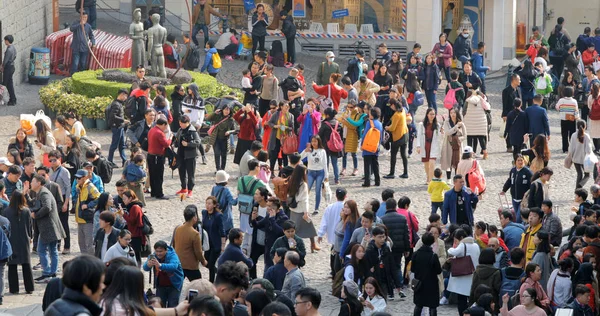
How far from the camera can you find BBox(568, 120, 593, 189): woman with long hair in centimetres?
2123

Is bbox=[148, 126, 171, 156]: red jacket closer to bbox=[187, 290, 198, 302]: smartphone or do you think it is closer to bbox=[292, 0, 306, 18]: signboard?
bbox=[187, 290, 198, 302]: smartphone

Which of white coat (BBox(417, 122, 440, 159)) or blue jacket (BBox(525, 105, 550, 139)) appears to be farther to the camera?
blue jacket (BBox(525, 105, 550, 139))

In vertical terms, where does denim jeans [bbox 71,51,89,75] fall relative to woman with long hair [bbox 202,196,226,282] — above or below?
above

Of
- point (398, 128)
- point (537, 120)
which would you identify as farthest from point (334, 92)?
point (537, 120)

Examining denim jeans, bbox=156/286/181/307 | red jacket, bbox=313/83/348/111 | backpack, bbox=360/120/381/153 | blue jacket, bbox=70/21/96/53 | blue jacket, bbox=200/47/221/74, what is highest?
blue jacket, bbox=70/21/96/53

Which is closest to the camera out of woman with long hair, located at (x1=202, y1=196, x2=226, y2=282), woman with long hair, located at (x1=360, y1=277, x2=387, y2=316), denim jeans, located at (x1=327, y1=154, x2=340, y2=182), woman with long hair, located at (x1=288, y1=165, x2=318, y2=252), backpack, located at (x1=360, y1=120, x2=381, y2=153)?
woman with long hair, located at (x1=360, y1=277, x2=387, y2=316)

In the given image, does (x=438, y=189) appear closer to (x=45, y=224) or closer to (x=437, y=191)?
(x=437, y=191)

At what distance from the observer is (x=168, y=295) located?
14781 mm

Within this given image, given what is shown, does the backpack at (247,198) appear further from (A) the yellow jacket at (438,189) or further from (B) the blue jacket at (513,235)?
(B) the blue jacket at (513,235)

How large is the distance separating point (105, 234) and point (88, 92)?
38.0 feet

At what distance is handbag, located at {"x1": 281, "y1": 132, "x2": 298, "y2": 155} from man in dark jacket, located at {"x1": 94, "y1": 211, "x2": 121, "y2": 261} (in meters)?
6.39

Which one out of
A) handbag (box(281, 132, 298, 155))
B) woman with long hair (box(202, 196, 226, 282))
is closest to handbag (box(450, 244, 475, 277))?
woman with long hair (box(202, 196, 226, 282))

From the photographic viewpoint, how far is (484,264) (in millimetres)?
14945

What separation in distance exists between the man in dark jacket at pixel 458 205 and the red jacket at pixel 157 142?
466cm
